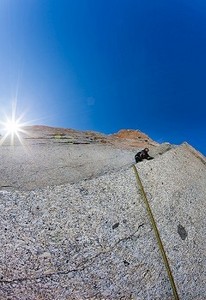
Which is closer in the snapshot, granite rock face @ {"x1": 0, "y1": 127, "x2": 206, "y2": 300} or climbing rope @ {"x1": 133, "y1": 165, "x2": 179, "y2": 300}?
granite rock face @ {"x1": 0, "y1": 127, "x2": 206, "y2": 300}

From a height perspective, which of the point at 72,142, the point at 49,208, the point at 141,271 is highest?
the point at 72,142

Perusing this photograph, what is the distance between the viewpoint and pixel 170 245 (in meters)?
2.70

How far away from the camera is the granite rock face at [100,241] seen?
7.68ft

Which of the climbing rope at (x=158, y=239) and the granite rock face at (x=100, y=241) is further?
the climbing rope at (x=158, y=239)

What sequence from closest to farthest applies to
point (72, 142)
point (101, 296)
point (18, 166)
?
1. point (101, 296)
2. point (18, 166)
3. point (72, 142)

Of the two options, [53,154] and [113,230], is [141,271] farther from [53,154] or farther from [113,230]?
[53,154]

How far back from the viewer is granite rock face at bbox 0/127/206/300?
2340mm

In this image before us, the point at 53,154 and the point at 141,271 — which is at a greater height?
the point at 53,154

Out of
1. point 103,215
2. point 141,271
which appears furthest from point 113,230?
point 141,271

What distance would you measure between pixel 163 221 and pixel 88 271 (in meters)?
0.81

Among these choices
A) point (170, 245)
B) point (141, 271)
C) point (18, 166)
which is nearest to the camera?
point (141, 271)

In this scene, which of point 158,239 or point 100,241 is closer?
point 100,241

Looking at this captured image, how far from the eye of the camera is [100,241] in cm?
256

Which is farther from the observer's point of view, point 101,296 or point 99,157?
point 99,157
